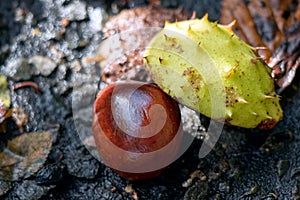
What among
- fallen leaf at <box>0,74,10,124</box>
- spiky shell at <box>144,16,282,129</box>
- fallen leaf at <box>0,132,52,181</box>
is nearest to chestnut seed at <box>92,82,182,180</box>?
spiky shell at <box>144,16,282,129</box>

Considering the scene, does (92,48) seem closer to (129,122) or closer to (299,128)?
(129,122)

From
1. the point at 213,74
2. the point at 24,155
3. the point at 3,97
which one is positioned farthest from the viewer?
the point at 3,97

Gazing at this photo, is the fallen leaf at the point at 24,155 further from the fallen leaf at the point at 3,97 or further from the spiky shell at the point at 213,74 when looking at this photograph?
the spiky shell at the point at 213,74

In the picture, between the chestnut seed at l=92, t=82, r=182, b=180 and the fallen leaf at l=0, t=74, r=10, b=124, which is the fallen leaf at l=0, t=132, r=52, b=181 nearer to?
the fallen leaf at l=0, t=74, r=10, b=124

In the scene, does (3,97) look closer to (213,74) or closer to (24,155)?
(24,155)

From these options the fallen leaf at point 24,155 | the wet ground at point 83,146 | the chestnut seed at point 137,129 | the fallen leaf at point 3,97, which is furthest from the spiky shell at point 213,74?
the fallen leaf at point 3,97

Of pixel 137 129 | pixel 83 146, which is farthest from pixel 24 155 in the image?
pixel 137 129
